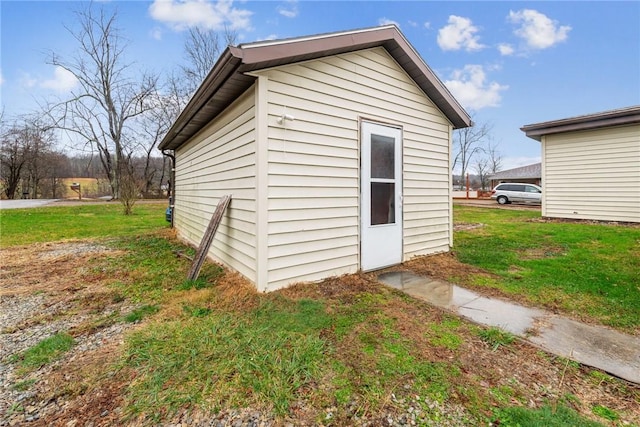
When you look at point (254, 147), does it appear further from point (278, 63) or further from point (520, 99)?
point (520, 99)

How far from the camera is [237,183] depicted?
4.01 m

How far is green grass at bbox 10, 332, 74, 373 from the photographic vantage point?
6.88 ft

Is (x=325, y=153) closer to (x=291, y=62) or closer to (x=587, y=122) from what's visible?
(x=291, y=62)

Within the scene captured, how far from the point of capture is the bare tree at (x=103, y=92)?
21.8m

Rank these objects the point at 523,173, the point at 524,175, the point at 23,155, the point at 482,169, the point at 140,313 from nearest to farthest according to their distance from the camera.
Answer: the point at 140,313 → the point at 23,155 → the point at 524,175 → the point at 523,173 → the point at 482,169

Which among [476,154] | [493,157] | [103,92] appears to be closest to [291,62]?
[103,92]

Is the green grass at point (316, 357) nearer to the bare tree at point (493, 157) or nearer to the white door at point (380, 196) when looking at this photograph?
the white door at point (380, 196)

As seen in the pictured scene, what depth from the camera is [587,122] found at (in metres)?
8.34

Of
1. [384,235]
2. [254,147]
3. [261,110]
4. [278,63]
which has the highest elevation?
[278,63]

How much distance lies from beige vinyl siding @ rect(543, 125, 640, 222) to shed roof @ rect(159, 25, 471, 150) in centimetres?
612

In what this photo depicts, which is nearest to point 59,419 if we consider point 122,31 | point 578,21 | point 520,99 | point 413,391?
point 413,391

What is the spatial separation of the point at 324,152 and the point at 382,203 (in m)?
1.34

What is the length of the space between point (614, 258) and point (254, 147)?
6189 millimetres

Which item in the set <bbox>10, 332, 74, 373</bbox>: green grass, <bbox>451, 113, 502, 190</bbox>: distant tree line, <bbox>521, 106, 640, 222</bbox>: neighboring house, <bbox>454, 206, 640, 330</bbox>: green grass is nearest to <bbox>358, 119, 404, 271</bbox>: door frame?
<bbox>454, 206, 640, 330</bbox>: green grass
